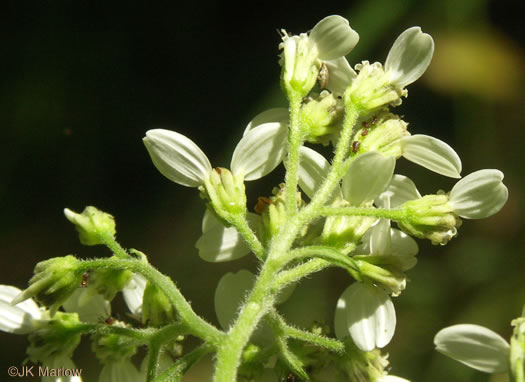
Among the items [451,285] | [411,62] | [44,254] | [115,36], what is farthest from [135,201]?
[411,62]

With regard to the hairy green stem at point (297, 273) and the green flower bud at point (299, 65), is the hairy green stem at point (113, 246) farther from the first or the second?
the green flower bud at point (299, 65)

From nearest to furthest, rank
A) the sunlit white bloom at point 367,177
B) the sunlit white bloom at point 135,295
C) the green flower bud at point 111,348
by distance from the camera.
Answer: the sunlit white bloom at point 367,177 < the green flower bud at point 111,348 < the sunlit white bloom at point 135,295

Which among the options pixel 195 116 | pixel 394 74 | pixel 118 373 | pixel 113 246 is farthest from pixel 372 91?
pixel 195 116

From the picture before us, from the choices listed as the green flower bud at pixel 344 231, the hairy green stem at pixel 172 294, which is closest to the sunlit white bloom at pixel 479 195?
the green flower bud at pixel 344 231

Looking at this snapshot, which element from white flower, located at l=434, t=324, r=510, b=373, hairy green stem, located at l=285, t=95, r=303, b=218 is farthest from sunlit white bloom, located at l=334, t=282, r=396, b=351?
hairy green stem, located at l=285, t=95, r=303, b=218

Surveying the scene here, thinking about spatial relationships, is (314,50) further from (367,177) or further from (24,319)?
(24,319)

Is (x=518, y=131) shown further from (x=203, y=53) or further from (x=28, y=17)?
(x=28, y=17)
